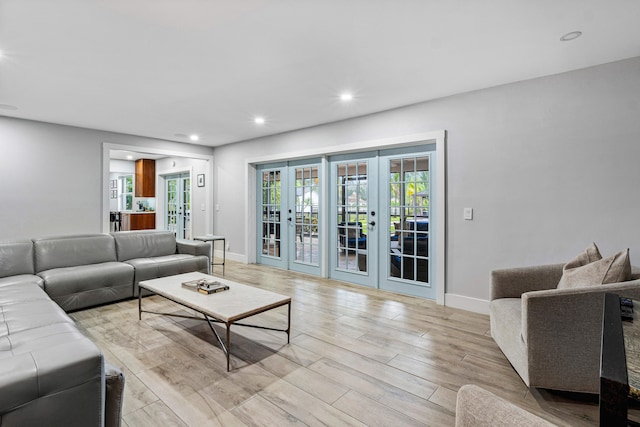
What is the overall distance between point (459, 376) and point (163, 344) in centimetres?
231

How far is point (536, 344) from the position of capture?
191 cm

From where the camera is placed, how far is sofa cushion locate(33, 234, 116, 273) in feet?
11.7

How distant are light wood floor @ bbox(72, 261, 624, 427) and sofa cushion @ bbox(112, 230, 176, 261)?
913 millimetres

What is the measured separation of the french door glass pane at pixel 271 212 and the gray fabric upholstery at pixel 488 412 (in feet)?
16.6

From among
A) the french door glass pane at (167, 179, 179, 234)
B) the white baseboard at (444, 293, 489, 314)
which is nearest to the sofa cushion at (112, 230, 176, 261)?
the french door glass pane at (167, 179, 179, 234)

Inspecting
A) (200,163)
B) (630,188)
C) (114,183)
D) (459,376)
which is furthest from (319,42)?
(114,183)

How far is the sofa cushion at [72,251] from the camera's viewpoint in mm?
3559

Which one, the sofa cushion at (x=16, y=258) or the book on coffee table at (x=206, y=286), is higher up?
the sofa cushion at (x=16, y=258)

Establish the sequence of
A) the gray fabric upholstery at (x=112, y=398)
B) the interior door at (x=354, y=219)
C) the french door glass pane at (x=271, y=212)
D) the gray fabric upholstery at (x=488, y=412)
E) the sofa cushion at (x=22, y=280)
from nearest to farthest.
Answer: the gray fabric upholstery at (x=488, y=412), the gray fabric upholstery at (x=112, y=398), the sofa cushion at (x=22, y=280), the interior door at (x=354, y=219), the french door glass pane at (x=271, y=212)

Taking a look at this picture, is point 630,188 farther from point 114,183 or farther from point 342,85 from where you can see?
point 114,183

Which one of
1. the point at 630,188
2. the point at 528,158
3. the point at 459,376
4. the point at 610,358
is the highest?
the point at 528,158

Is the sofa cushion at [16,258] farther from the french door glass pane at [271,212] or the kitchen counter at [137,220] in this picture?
the kitchen counter at [137,220]

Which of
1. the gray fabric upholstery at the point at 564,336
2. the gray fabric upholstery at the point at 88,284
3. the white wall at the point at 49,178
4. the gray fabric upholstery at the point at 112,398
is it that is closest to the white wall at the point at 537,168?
the gray fabric upholstery at the point at 564,336

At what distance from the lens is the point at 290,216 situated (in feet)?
18.2
